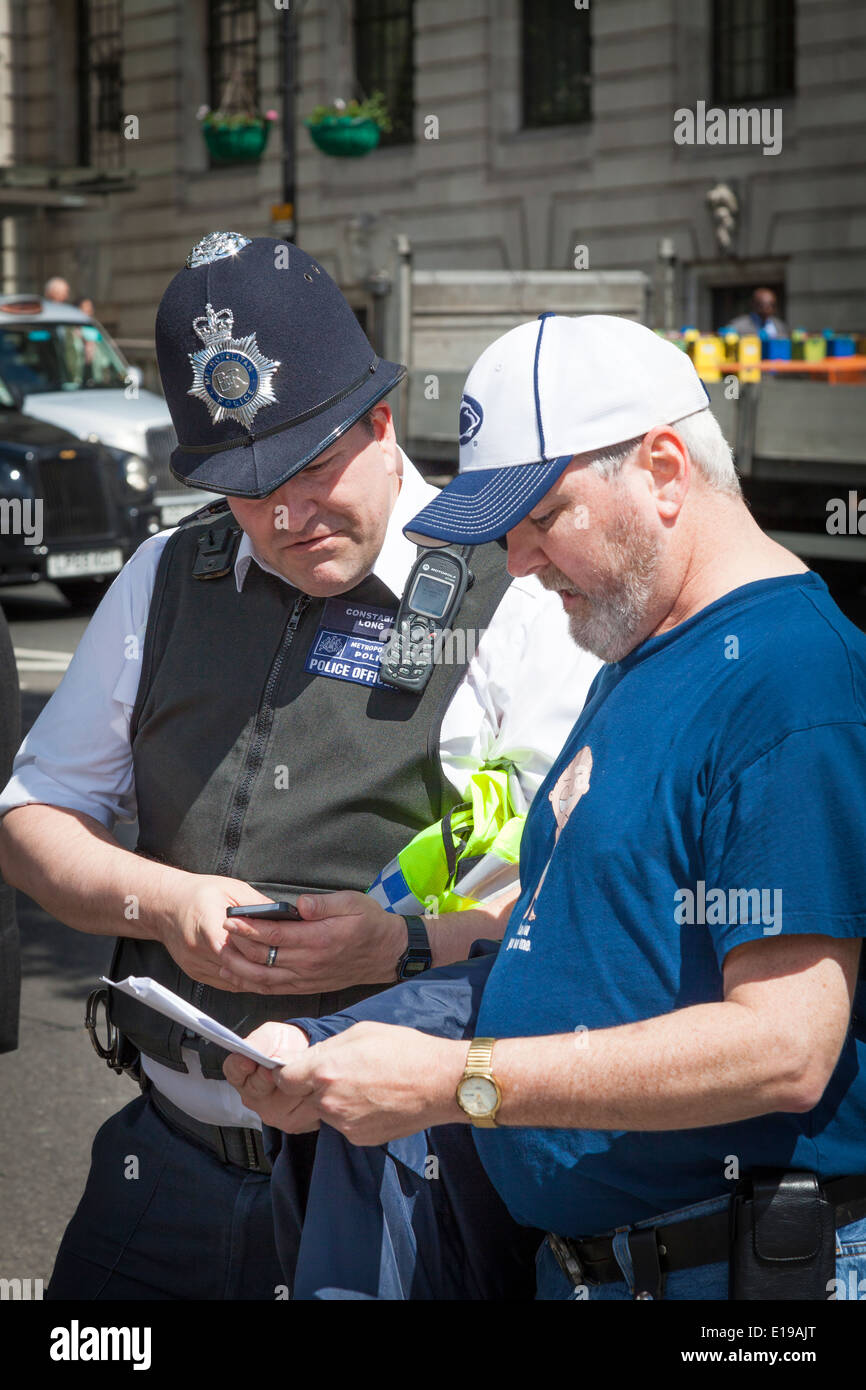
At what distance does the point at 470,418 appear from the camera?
1891mm

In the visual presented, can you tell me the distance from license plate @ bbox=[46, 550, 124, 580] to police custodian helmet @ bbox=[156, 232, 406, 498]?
11.1m

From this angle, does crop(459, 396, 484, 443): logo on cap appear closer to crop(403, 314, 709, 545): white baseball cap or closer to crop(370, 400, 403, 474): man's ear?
crop(403, 314, 709, 545): white baseball cap

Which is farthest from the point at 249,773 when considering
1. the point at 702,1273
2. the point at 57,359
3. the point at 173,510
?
the point at 57,359

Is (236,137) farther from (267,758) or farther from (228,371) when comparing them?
(267,758)

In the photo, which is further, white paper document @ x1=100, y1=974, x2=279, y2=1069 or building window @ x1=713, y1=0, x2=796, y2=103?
building window @ x1=713, y1=0, x2=796, y2=103

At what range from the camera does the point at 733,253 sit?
21.8 meters

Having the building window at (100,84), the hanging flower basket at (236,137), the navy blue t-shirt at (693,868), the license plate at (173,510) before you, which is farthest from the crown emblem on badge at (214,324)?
the building window at (100,84)

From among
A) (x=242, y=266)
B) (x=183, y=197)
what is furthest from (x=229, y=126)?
(x=242, y=266)

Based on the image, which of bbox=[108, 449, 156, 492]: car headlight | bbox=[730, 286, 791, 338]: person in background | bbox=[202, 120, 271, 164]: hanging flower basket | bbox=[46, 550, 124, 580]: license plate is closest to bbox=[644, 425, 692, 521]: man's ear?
bbox=[46, 550, 124, 580]: license plate

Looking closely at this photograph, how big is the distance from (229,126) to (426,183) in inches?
126

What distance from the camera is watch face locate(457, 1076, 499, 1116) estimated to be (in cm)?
168

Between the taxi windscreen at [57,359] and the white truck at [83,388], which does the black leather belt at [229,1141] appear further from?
the taxi windscreen at [57,359]

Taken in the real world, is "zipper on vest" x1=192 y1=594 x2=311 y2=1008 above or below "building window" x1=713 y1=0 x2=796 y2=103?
below

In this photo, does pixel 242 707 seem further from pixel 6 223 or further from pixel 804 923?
pixel 6 223
